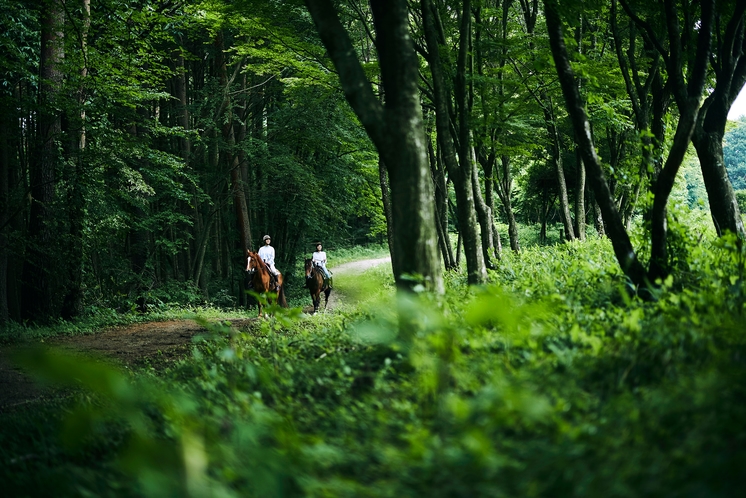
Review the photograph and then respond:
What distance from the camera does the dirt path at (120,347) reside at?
8180mm

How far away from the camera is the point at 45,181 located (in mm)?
15492

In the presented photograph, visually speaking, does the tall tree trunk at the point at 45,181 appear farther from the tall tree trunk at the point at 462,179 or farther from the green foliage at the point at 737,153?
the green foliage at the point at 737,153

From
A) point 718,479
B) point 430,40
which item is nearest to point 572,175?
point 430,40

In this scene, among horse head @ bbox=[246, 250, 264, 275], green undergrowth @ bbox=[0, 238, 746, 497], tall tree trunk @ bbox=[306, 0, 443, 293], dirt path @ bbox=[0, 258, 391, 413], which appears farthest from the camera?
horse head @ bbox=[246, 250, 264, 275]

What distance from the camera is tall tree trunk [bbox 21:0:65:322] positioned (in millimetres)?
14797

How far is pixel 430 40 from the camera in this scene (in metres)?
10.5

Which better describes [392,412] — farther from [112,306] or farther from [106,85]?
[112,306]

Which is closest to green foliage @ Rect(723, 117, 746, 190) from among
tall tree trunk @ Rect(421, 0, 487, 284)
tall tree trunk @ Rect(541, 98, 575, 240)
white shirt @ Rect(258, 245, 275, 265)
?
tall tree trunk @ Rect(541, 98, 575, 240)

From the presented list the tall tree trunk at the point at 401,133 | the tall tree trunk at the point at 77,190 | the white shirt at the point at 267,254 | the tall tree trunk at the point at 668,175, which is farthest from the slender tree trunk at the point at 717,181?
the tall tree trunk at the point at 77,190

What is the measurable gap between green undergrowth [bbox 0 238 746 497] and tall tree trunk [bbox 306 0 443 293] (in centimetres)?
49

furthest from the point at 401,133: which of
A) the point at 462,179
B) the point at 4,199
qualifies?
the point at 4,199

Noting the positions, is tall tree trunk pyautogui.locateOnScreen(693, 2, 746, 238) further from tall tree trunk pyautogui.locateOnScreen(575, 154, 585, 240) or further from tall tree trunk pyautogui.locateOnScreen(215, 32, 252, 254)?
tall tree trunk pyautogui.locateOnScreen(215, 32, 252, 254)

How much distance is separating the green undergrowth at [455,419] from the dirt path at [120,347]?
11.6ft

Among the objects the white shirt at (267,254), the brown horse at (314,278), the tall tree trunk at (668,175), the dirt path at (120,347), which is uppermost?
Answer: the tall tree trunk at (668,175)
